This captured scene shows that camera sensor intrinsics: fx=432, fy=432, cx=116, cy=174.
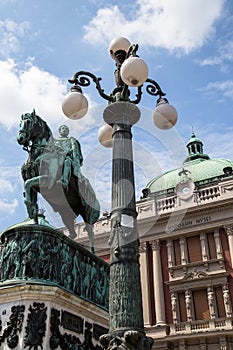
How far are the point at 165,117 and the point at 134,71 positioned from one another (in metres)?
1.36

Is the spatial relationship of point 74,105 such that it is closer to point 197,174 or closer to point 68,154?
point 68,154

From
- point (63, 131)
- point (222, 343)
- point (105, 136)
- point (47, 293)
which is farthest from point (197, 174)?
point (47, 293)

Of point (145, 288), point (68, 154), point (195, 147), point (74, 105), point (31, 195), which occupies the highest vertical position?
point (195, 147)

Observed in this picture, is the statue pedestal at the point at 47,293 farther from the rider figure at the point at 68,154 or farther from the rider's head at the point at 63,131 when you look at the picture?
the rider's head at the point at 63,131

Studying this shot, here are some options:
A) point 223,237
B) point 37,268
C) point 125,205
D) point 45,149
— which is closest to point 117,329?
point 125,205

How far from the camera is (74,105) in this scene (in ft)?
25.3

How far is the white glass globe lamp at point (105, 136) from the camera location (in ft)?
27.2

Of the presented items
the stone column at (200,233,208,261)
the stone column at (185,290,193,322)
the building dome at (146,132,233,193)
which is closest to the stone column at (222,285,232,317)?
the stone column at (185,290,193,322)

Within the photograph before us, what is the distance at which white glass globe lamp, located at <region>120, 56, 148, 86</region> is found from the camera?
6938mm

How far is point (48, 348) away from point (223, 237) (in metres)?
19.8

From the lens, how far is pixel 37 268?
804cm

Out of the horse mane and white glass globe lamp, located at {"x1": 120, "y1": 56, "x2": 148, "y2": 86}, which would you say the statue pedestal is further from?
white glass globe lamp, located at {"x1": 120, "y1": 56, "x2": 148, "y2": 86}

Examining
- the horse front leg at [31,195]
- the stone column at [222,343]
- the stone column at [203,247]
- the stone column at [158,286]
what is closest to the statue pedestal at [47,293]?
the horse front leg at [31,195]

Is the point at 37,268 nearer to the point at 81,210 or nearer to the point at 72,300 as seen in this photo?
the point at 72,300
